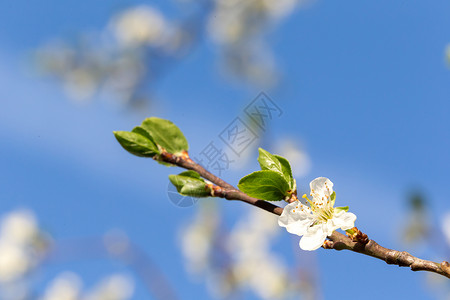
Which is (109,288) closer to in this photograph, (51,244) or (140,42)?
(51,244)

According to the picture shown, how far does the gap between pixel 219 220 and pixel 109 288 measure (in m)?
1.27

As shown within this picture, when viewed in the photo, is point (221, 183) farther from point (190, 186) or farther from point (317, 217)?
point (317, 217)

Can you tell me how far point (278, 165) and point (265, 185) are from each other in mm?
69

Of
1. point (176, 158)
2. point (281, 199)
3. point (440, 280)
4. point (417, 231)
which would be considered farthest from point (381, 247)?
point (440, 280)

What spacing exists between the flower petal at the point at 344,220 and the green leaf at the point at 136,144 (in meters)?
0.39

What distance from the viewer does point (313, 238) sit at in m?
0.84

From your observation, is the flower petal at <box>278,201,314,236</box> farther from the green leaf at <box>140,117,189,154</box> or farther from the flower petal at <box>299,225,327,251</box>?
the green leaf at <box>140,117,189,154</box>

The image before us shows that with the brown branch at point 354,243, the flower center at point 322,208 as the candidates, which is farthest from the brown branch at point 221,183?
the flower center at point 322,208

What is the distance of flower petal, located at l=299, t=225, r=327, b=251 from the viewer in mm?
812

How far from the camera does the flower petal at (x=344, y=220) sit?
0.81 meters

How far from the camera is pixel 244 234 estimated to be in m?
4.66

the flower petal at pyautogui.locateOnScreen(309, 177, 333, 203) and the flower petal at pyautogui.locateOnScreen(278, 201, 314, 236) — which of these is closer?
the flower petal at pyautogui.locateOnScreen(278, 201, 314, 236)

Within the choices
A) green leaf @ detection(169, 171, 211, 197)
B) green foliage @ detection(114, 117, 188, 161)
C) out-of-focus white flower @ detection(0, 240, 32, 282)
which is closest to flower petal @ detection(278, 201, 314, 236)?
green leaf @ detection(169, 171, 211, 197)

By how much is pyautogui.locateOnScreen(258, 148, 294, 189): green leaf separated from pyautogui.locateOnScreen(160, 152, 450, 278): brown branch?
3.2 inches
